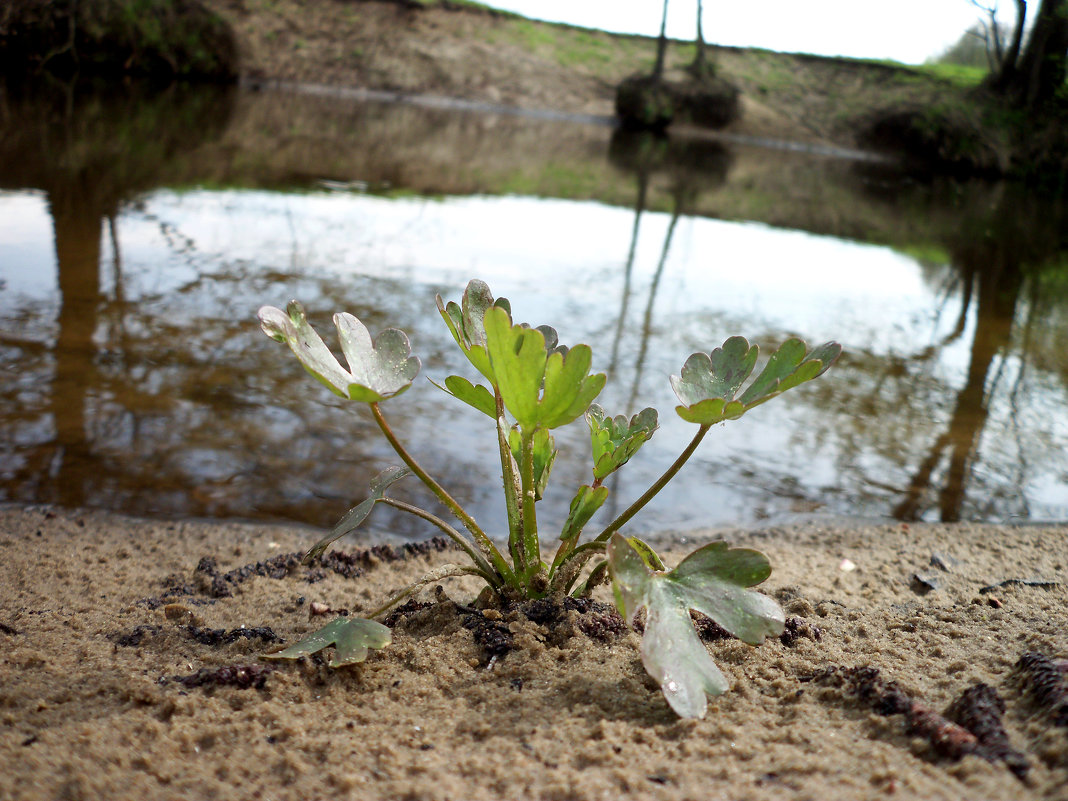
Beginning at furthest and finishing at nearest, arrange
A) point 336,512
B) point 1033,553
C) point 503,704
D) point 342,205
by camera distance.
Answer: point 342,205 → point 336,512 → point 1033,553 → point 503,704

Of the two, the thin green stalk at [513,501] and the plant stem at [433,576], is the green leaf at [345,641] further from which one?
the thin green stalk at [513,501]

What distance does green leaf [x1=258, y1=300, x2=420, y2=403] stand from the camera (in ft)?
4.51

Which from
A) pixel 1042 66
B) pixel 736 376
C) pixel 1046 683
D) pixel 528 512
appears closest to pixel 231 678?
pixel 528 512

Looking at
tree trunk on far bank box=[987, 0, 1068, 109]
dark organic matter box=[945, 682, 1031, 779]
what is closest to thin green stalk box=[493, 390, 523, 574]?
dark organic matter box=[945, 682, 1031, 779]

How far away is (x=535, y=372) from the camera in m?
1.36

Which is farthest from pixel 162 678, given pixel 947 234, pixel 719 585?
pixel 947 234

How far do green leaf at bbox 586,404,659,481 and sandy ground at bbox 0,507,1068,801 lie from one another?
0.31 metres

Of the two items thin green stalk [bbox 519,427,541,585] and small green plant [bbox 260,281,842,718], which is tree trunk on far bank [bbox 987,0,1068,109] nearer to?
small green plant [bbox 260,281,842,718]

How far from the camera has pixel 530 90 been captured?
89.5ft

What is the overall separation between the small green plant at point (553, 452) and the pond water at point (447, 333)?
1006mm

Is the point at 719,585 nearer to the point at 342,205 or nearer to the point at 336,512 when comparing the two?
the point at 336,512

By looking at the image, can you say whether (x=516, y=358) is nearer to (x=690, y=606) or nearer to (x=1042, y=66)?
(x=690, y=606)

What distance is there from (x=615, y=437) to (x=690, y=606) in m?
0.48

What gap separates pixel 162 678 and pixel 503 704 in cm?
60
